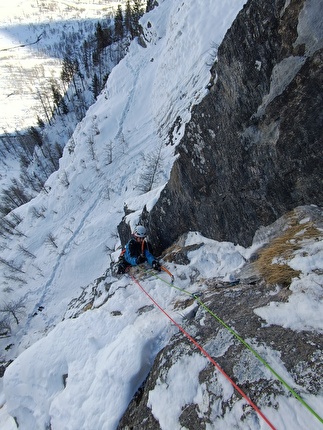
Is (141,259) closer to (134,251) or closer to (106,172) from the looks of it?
(134,251)

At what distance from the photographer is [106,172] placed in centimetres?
2384

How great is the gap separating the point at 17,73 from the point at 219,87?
11584cm

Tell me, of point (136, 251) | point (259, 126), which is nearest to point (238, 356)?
point (259, 126)

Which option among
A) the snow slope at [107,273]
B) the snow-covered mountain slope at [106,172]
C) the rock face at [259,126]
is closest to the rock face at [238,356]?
the snow slope at [107,273]

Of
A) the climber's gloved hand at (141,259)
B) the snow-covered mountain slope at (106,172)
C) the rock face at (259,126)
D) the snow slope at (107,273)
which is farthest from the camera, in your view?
the snow-covered mountain slope at (106,172)

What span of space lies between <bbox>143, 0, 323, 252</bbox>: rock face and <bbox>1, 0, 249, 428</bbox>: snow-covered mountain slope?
4.50m

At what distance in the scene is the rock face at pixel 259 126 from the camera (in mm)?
4090

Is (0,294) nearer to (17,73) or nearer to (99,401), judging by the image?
(99,401)

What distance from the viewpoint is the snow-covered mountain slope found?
17.6 meters

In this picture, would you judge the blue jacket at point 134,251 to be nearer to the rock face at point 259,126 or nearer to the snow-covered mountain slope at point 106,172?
the rock face at point 259,126

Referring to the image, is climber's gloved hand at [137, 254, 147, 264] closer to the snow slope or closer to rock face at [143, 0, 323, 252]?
the snow slope

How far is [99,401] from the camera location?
4.14 meters

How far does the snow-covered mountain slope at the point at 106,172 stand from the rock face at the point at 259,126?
4.50 m

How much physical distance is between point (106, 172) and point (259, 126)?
20.2m
